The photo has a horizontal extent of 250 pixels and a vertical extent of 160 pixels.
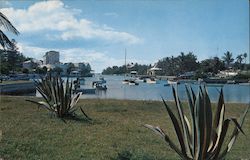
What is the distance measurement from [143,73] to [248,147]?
119 m

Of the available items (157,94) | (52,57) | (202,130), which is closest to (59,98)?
(52,57)

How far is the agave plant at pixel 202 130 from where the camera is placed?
16.0ft

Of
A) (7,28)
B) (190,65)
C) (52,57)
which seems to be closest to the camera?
(7,28)

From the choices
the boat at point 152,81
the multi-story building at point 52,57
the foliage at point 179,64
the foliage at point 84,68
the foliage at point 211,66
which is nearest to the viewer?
the multi-story building at point 52,57

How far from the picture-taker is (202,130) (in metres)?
4.98

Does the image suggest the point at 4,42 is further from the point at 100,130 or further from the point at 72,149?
the point at 72,149

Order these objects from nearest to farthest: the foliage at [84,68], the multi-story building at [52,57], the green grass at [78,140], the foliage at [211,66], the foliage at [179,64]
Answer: the green grass at [78,140]
the multi-story building at [52,57]
the foliage at [84,68]
the foliage at [179,64]
the foliage at [211,66]

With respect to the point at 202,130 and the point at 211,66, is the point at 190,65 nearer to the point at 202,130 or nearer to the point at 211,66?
the point at 211,66

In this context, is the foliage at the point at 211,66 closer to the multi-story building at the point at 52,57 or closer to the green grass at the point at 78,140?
the multi-story building at the point at 52,57

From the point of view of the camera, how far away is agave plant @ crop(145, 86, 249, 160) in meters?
4.87

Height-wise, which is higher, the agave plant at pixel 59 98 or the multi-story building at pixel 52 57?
the multi-story building at pixel 52 57

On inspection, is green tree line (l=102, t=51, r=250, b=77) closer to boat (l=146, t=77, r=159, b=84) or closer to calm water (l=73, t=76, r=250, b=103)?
boat (l=146, t=77, r=159, b=84)

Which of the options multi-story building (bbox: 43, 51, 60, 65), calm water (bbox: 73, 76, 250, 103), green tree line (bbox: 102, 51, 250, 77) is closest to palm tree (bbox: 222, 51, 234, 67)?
green tree line (bbox: 102, 51, 250, 77)

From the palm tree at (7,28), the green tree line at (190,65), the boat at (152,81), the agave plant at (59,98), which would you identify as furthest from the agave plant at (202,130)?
the boat at (152,81)
